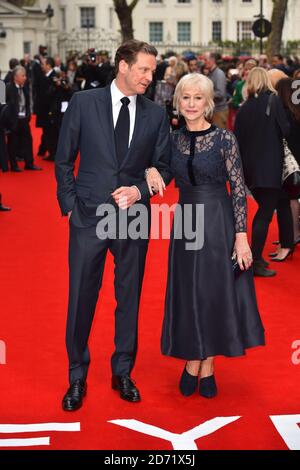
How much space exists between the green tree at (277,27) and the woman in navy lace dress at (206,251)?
23.6 meters

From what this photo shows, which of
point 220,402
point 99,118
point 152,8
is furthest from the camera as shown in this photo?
point 152,8

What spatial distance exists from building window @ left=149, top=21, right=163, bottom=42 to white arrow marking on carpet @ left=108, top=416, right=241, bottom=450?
244 feet

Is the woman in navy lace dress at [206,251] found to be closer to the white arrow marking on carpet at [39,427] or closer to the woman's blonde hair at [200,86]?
the woman's blonde hair at [200,86]

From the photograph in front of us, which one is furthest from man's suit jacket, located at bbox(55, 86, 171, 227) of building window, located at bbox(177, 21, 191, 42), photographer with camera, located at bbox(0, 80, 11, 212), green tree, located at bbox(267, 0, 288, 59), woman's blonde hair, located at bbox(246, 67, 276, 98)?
building window, located at bbox(177, 21, 191, 42)

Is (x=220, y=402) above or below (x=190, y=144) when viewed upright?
below

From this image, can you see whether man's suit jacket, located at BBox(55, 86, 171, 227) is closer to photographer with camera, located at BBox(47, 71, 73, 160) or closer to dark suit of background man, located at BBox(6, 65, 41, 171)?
dark suit of background man, located at BBox(6, 65, 41, 171)

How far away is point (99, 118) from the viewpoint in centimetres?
543

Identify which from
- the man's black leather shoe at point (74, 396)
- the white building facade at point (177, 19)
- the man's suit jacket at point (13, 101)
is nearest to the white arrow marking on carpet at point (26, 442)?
the man's black leather shoe at point (74, 396)

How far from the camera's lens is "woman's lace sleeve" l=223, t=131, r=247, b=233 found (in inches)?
218
